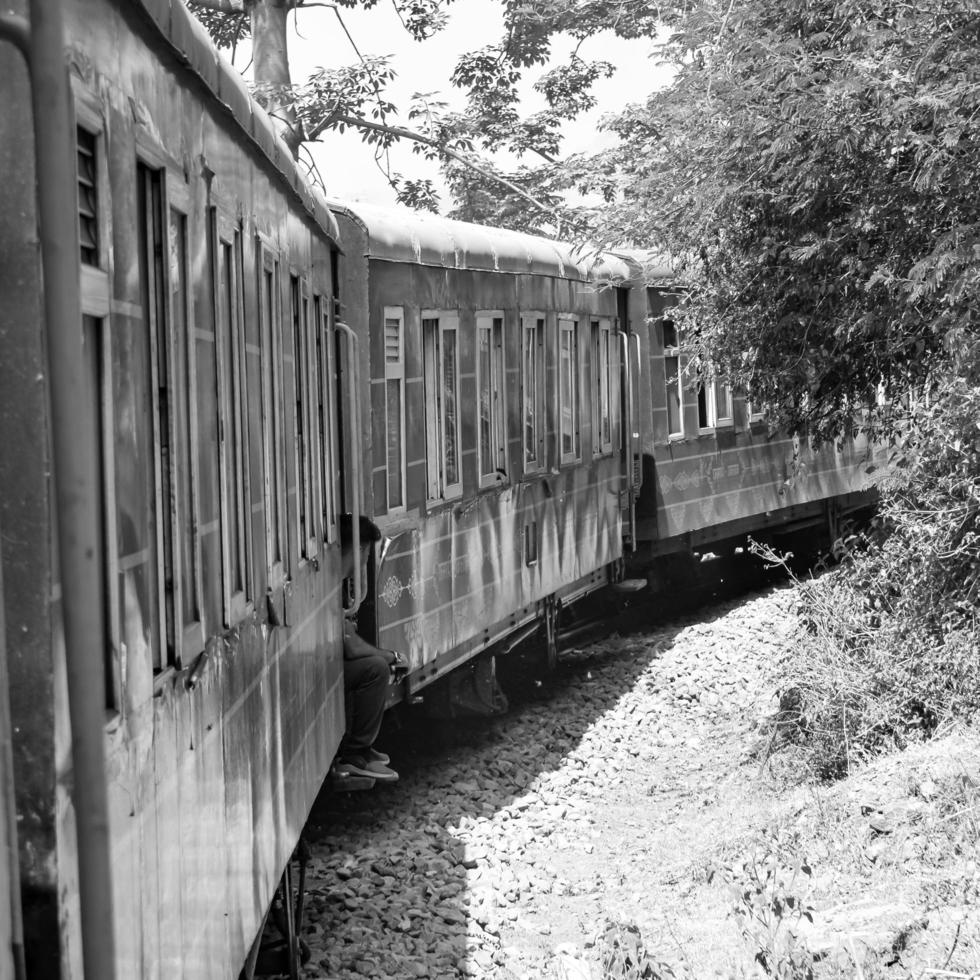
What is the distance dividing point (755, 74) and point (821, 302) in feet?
4.84

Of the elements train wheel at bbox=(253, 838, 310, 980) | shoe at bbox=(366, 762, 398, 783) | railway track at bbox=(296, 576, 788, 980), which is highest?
shoe at bbox=(366, 762, 398, 783)

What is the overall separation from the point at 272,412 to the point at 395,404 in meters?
3.60

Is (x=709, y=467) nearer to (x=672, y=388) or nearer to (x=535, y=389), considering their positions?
(x=672, y=388)

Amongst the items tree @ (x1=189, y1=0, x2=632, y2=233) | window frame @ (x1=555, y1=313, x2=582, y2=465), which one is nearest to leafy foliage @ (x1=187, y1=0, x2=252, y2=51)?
tree @ (x1=189, y1=0, x2=632, y2=233)

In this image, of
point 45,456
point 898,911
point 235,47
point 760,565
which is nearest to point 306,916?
point 898,911

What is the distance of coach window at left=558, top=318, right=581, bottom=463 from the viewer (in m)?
11.9

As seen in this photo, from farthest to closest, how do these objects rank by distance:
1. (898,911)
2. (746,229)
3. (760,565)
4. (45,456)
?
(760,565)
(746,229)
(898,911)
(45,456)

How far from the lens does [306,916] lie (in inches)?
273

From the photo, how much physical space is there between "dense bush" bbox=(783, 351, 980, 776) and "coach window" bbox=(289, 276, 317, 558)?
3.75 m

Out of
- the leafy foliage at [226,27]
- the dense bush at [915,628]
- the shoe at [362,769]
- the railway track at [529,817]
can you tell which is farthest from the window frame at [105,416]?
the leafy foliage at [226,27]

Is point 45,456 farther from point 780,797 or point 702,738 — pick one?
point 702,738

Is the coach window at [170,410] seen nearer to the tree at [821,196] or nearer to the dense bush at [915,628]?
the tree at [821,196]

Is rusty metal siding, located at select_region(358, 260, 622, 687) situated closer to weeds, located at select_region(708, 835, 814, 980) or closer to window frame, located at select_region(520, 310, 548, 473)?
window frame, located at select_region(520, 310, 548, 473)

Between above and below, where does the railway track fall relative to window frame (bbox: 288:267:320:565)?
below
